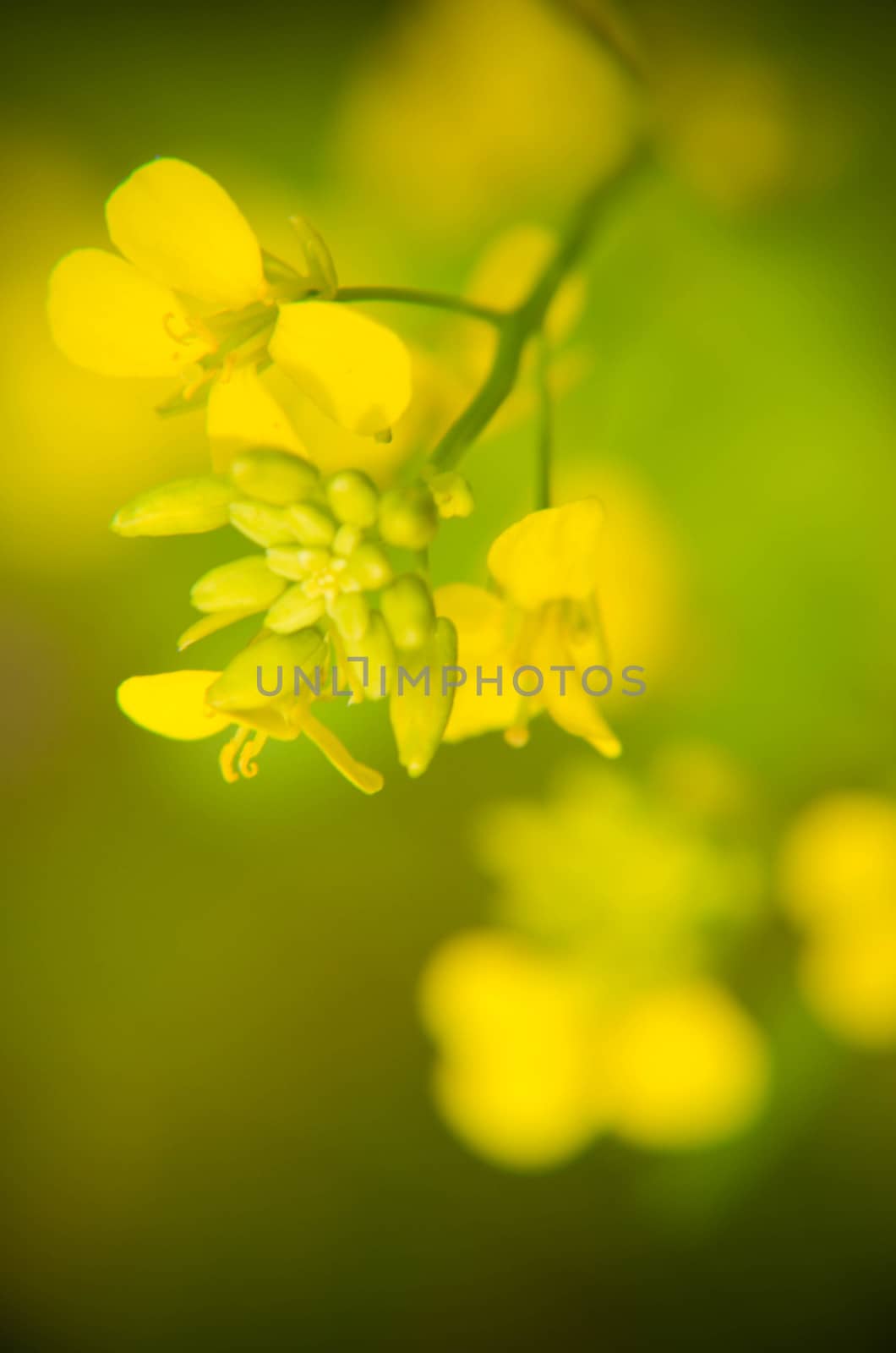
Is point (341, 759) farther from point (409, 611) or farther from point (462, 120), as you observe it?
point (462, 120)

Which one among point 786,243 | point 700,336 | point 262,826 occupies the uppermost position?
point 786,243

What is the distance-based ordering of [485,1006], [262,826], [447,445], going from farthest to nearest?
[262,826], [485,1006], [447,445]

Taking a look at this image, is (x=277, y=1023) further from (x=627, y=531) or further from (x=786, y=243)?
(x=786, y=243)

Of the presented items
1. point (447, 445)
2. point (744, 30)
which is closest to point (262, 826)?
point (447, 445)

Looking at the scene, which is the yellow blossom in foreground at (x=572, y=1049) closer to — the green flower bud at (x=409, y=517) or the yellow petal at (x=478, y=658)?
the yellow petal at (x=478, y=658)

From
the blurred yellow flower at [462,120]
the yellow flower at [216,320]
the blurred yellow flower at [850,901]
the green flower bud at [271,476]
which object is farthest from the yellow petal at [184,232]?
the blurred yellow flower at [850,901]

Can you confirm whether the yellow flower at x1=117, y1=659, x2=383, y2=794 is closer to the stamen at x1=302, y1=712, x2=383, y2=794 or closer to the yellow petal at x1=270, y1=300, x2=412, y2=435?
the stamen at x1=302, y1=712, x2=383, y2=794
